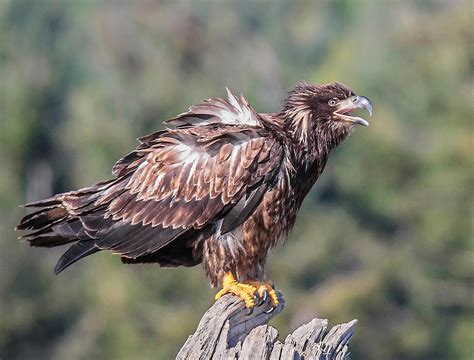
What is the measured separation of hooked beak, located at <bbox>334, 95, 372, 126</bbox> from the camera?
9.52 m

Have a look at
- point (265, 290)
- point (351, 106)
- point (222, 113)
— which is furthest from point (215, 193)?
point (351, 106)

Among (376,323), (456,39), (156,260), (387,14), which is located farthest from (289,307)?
(156,260)

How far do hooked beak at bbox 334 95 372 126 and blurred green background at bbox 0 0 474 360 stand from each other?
18138mm

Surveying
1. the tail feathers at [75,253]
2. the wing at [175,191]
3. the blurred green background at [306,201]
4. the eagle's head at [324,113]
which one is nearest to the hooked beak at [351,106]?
the eagle's head at [324,113]

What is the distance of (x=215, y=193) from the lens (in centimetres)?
917

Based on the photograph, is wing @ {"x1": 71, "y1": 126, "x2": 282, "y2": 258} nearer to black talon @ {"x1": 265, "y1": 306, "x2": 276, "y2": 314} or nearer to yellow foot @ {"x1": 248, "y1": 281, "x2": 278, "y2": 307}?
yellow foot @ {"x1": 248, "y1": 281, "x2": 278, "y2": 307}

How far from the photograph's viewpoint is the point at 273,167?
357 inches

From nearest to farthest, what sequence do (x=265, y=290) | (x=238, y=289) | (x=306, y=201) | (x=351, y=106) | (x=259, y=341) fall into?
(x=259, y=341)
(x=238, y=289)
(x=265, y=290)
(x=351, y=106)
(x=306, y=201)

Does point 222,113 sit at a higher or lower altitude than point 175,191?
higher

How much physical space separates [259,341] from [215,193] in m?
1.76

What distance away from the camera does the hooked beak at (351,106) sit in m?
Answer: 9.52

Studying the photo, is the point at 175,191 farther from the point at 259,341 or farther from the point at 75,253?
the point at 259,341

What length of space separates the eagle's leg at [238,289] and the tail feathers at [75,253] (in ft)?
3.37

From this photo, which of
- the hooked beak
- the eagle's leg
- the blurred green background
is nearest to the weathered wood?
the eagle's leg
